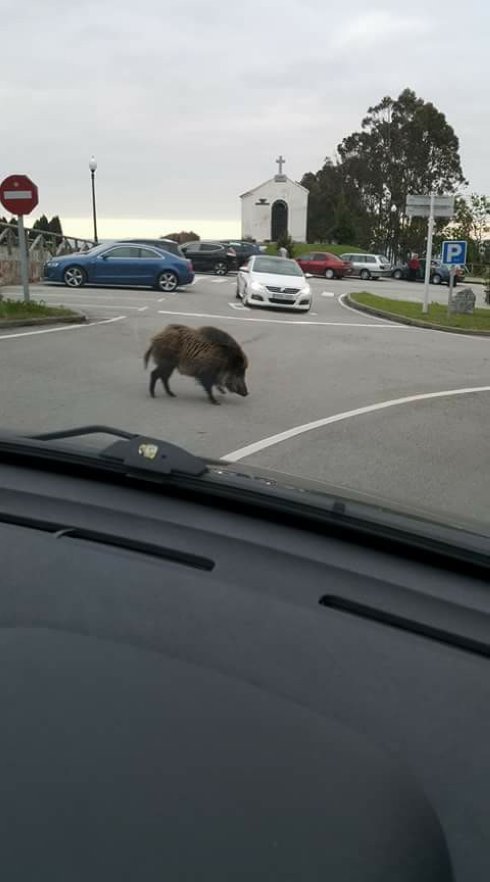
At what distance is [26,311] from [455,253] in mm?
10575

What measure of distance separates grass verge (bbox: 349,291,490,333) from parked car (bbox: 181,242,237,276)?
1401 cm

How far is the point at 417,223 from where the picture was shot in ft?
254

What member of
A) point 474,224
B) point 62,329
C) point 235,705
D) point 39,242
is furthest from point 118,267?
point 474,224

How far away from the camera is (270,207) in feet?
263

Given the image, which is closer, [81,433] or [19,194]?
[81,433]

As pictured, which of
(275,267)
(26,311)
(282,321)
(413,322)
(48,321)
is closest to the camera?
(48,321)

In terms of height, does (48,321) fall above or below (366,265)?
below

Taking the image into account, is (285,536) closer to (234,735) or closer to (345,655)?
(345,655)

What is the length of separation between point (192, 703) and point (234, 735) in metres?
0.09

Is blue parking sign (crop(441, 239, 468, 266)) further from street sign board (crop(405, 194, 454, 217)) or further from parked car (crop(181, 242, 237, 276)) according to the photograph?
parked car (crop(181, 242, 237, 276))

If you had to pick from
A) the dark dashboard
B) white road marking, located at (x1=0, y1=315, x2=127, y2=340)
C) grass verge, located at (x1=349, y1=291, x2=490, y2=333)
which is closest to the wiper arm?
the dark dashboard

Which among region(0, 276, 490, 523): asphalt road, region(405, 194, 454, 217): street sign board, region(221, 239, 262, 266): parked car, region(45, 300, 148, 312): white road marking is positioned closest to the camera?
region(0, 276, 490, 523): asphalt road

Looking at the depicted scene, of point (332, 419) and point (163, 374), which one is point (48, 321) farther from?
point (332, 419)

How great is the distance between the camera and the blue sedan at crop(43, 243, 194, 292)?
81.9 ft
